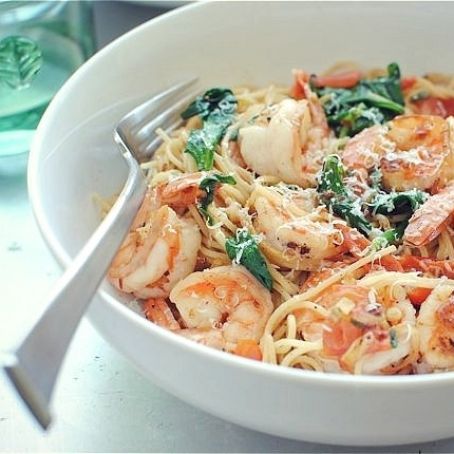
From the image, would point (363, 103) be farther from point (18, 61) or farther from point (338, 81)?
point (18, 61)

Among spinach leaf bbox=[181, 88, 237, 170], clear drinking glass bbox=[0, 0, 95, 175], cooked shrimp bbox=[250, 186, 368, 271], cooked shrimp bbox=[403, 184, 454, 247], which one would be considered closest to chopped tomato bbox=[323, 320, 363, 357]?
cooked shrimp bbox=[250, 186, 368, 271]

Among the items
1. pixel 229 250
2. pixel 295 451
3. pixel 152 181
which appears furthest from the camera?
pixel 152 181

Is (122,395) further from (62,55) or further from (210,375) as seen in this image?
(62,55)

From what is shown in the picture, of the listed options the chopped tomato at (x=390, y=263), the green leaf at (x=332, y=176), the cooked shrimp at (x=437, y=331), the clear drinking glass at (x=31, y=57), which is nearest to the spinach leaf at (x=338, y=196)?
the green leaf at (x=332, y=176)

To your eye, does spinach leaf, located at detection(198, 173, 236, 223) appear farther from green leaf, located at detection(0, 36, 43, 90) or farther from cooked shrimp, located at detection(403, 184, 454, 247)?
green leaf, located at detection(0, 36, 43, 90)

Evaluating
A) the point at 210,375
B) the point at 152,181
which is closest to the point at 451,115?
the point at 152,181
